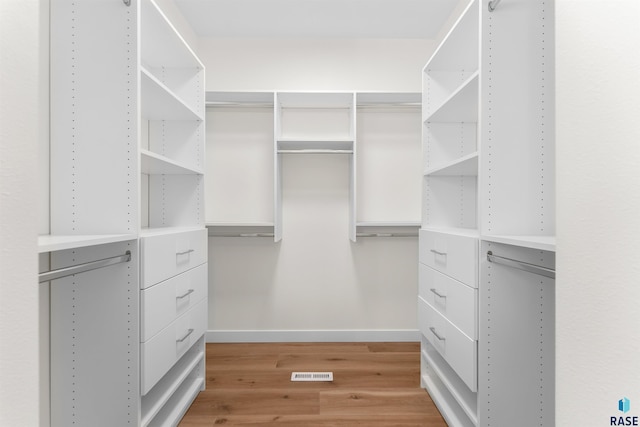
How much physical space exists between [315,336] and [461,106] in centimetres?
197

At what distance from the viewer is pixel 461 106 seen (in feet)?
5.73

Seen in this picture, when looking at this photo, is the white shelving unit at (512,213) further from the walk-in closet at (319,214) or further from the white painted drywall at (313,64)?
the white painted drywall at (313,64)

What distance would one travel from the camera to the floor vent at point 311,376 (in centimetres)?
212

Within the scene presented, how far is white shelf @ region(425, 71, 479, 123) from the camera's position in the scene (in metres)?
1.48

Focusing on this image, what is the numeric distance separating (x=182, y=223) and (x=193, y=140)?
49cm

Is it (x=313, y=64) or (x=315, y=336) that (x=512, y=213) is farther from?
(x=313, y=64)

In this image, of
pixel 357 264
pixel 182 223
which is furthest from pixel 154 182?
pixel 357 264

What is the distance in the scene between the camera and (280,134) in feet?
Answer: 8.73

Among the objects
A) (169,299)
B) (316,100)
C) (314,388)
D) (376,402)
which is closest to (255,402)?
(314,388)

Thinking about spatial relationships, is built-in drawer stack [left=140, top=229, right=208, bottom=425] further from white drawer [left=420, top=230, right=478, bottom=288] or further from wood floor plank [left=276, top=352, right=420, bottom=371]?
white drawer [left=420, top=230, right=478, bottom=288]

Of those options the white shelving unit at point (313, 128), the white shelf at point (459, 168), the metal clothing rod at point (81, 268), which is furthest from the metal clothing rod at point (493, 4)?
the metal clothing rod at point (81, 268)

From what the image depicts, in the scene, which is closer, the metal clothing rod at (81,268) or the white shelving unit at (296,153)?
the metal clothing rod at (81,268)

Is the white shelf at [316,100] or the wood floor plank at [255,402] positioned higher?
the white shelf at [316,100]

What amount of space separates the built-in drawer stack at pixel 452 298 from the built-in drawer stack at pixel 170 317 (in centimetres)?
124
